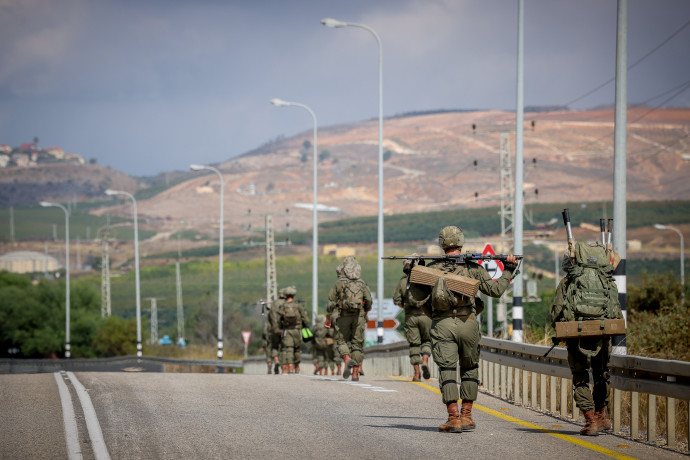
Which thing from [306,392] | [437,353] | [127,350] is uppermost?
[437,353]

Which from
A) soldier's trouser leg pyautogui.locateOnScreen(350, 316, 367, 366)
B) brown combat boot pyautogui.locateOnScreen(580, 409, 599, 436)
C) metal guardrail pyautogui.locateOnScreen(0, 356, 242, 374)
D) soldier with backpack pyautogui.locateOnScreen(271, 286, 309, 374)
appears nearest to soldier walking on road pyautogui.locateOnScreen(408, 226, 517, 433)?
brown combat boot pyautogui.locateOnScreen(580, 409, 599, 436)

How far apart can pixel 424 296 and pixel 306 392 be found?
5.05m

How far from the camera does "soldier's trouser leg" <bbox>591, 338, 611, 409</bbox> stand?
11.8 meters

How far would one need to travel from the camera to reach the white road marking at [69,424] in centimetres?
1018

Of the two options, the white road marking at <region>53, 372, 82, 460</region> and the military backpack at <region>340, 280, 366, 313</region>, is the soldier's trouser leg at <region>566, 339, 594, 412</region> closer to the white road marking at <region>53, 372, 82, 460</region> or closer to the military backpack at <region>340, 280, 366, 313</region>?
the white road marking at <region>53, 372, 82, 460</region>

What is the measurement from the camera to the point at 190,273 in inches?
7416

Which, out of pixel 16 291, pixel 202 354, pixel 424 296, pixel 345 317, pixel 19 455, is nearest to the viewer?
pixel 19 455

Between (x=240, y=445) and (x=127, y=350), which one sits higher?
(x=240, y=445)

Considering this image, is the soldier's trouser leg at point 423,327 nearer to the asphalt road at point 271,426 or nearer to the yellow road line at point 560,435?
the asphalt road at point 271,426

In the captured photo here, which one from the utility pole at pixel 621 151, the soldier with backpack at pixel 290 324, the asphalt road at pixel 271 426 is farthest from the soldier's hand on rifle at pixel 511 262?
the soldier with backpack at pixel 290 324

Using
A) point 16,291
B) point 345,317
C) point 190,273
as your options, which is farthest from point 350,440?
point 190,273

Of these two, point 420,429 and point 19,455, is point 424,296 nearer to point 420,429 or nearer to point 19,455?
point 420,429

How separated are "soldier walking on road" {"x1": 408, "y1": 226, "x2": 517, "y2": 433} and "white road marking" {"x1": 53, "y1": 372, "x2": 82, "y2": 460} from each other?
359cm

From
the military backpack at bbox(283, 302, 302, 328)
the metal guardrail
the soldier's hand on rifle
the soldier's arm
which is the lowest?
the metal guardrail
